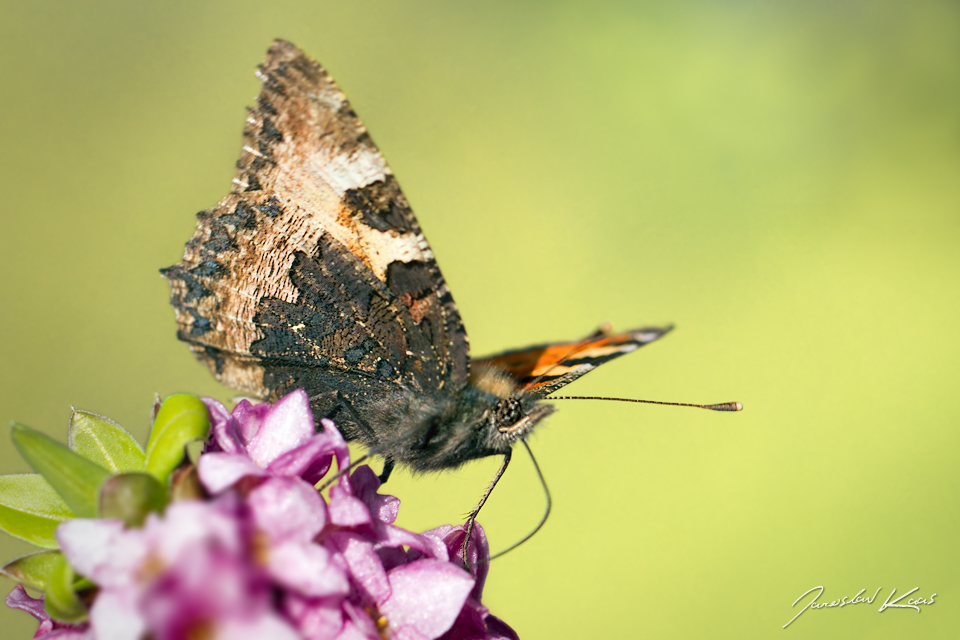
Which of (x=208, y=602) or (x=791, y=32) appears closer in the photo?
(x=208, y=602)

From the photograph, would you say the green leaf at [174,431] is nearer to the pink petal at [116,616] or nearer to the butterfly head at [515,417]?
the pink petal at [116,616]

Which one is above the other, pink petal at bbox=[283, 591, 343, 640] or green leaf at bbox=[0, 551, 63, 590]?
green leaf at bbox=[0, 551, 63, 590]

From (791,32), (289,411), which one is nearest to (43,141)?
(289,411)

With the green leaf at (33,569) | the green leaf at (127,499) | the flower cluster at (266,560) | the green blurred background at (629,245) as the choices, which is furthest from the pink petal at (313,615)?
the green blurred background at (629,245)

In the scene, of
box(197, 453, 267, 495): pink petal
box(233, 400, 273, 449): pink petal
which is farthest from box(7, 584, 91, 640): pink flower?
box(233, 400, 273, 449): pink petal

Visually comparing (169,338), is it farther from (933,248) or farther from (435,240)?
(933,248)

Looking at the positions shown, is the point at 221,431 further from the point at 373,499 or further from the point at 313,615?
the point at 313,615

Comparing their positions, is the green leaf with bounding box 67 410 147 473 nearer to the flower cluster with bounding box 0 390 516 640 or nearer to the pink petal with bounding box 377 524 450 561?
the flower cluster with bounding box 0 390 516 640
